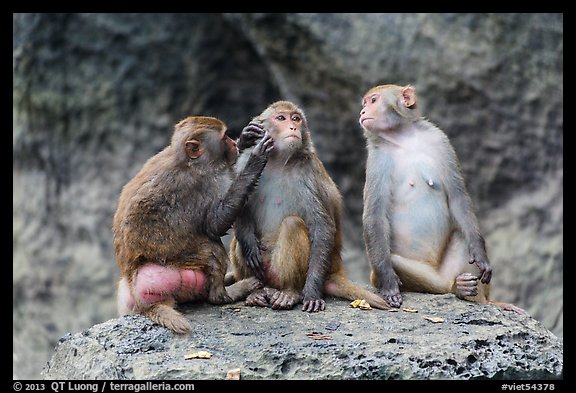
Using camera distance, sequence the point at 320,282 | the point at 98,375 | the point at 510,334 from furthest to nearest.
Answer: the point at 320,282 → the point at 510,334 → the point at 98,375

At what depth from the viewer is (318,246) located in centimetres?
623

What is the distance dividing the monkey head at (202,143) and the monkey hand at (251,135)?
111mm

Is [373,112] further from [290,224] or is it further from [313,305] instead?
[313,305]

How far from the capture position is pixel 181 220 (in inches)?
235

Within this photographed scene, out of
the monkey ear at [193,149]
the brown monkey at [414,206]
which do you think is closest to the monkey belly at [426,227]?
the brown monkey at [414,206]

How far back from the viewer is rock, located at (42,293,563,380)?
5.18 metres

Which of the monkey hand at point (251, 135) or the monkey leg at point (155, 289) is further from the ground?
the monkey hand at point (251, 135)

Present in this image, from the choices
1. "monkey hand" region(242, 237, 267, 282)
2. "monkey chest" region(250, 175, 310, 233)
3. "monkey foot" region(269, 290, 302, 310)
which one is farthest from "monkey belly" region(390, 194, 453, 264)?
"monkey hand" region(242, 237, 267, 282)

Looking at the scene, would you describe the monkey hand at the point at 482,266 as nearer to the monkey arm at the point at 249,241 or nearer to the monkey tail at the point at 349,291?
the monkey tail at the point at 349,291

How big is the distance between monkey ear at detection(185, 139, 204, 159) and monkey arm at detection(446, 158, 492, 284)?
2006mm

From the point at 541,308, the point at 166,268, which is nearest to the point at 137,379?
the point at 166,268

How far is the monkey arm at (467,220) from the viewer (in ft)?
21.2

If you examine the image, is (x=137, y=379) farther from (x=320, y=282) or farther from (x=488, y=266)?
(x=488, y=266)
